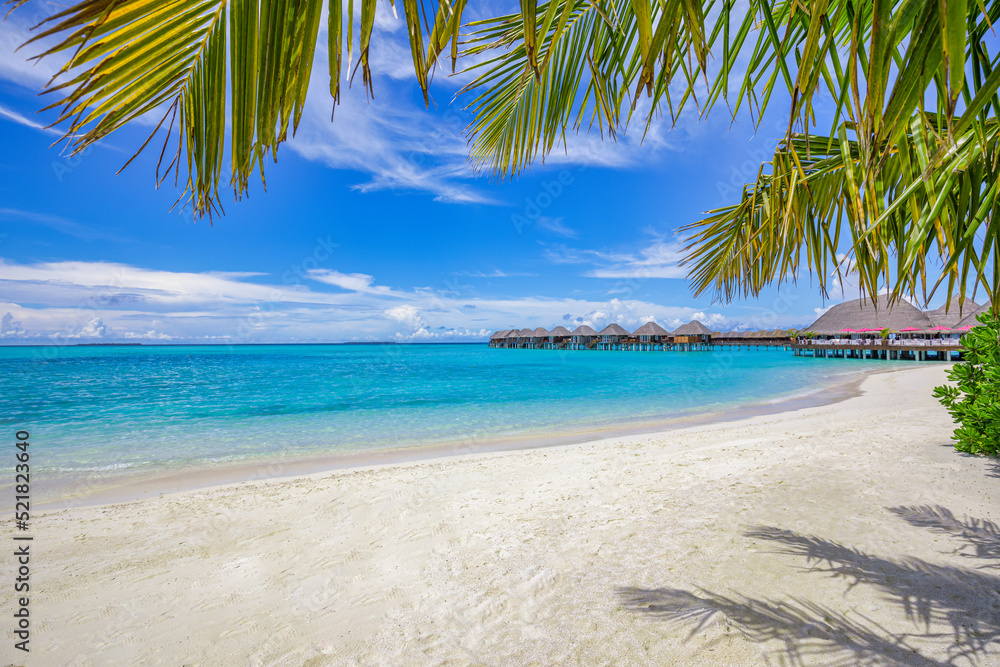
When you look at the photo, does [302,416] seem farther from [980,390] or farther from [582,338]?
[582,338]

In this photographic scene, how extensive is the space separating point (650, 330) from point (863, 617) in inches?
2470

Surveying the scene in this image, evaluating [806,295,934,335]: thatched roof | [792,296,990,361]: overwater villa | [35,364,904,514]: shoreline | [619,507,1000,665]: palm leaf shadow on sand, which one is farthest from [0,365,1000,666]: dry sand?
[806,295,934,335]: thatched roof

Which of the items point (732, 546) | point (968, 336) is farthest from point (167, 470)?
point (968, 336)

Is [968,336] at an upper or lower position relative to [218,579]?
upper

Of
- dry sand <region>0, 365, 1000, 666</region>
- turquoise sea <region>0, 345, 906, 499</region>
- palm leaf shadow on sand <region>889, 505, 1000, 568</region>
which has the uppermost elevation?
palm leaf shadow on sand <region>889, 505, 1000, 568</region>

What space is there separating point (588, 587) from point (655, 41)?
9.12ft

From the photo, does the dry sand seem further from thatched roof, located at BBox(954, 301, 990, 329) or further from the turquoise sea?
the turquoise sea

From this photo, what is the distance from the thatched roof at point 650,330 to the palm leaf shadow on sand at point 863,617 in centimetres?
6143

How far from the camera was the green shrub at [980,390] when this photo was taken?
14.0 ft

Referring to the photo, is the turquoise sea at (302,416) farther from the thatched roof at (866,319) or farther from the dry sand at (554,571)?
the thatched roof at (866,319)

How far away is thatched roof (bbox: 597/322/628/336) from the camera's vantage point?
63.9 m

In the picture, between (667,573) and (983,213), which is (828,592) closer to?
(667,573)

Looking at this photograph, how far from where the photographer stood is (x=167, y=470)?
23.8 ft

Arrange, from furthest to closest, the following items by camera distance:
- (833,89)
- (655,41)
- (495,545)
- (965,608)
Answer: (495,545) < (965,608) < (833,89) < (655,41)
